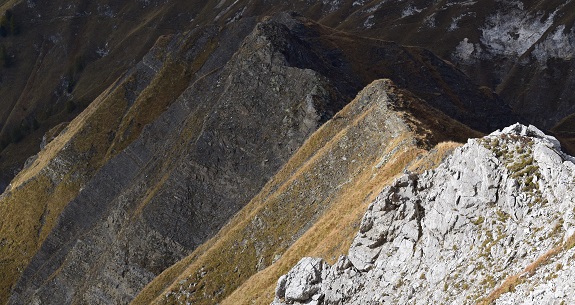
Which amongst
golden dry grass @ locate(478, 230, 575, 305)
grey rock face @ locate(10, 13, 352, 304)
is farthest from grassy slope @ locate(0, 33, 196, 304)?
golden dry grass @ locate(478, 230, 575, 305)

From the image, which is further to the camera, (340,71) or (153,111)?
(153,111)

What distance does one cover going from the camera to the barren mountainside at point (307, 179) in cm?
2434

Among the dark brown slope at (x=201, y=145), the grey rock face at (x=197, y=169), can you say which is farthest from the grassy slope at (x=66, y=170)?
the grey rock face at (x=197, y=169)

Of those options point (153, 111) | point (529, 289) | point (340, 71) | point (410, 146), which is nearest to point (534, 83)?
Result: point (340, 71)

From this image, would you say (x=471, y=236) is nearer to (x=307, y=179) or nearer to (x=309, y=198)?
(x=309, y=198)

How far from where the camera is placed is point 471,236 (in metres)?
24.5

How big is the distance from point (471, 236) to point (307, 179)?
107ft

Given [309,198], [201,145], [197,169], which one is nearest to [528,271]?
[309,198]

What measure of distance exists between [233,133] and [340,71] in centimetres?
2279

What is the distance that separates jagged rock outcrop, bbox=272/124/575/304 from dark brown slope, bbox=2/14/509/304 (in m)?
39.6

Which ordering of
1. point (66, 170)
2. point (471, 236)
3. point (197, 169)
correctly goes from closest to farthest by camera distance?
point (471, 236)
point (197, 169)
point (66, 170)

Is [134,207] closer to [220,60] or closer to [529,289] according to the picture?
[220,60]

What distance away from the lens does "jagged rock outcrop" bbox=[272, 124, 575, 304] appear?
20.9m

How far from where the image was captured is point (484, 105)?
92938mm
